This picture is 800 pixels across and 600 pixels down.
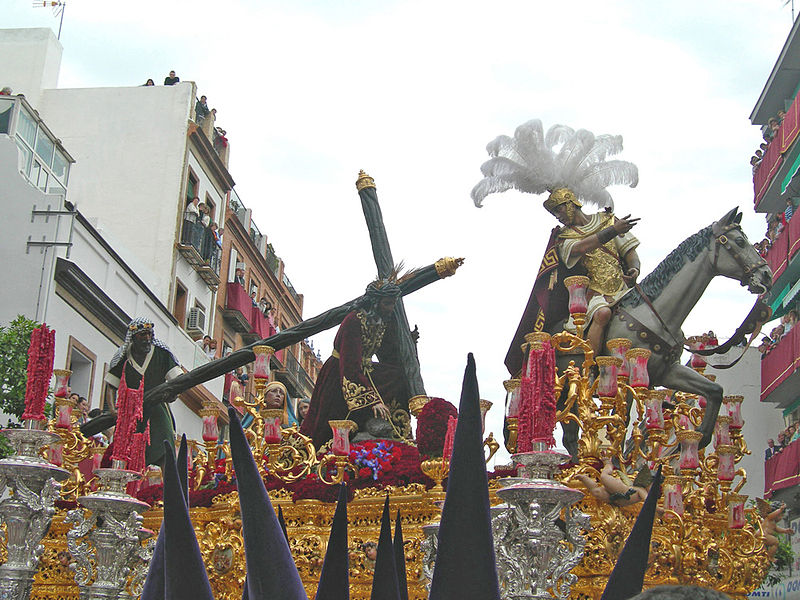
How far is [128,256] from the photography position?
22.3 meters

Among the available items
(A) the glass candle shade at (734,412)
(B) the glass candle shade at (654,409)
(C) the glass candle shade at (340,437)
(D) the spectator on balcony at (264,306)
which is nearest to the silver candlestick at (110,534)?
(C) the glass candle shade at (340,437)

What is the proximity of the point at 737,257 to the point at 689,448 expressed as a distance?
269cm

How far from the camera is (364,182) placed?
41.7 feet

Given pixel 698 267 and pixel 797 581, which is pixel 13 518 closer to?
pixel 698 267

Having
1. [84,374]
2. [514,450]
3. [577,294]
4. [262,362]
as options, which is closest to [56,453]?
[262,362]

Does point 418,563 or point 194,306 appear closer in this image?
point 418,563

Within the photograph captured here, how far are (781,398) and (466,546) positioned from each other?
24.8 meters

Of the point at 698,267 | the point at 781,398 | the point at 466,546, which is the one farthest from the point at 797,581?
the point at 466,546

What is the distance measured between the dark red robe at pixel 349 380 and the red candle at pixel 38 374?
14.2 feet

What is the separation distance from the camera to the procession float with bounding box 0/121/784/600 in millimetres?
6930

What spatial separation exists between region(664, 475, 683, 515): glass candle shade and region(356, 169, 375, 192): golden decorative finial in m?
6.23

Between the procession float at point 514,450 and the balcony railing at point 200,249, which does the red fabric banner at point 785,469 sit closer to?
the procession float at point 514,450

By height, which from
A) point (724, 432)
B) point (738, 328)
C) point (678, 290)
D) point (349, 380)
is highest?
point (678, 290)

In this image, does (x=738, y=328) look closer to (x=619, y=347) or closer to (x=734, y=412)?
(x=734, y=412)
